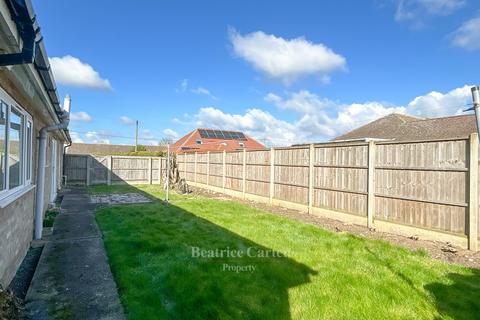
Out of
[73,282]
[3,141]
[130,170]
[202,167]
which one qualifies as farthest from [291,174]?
[130,170]

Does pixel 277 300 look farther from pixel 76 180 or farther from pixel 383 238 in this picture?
pixel 76 180

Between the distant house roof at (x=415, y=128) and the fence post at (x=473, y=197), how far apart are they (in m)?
9.64

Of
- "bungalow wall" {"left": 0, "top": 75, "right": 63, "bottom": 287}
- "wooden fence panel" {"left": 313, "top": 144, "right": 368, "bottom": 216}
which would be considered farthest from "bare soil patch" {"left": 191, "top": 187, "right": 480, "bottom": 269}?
"bungalow wall" {"left": 0, "top": 75, "right": 63, "bottom": 287}

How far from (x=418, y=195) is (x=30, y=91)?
6.96 m

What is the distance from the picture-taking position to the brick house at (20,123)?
6.99ft

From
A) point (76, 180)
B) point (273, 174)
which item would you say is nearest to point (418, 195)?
point (273, 174)

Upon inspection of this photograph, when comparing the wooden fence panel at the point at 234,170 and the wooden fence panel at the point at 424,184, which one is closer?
the wooden fence panel at the point at 424,184

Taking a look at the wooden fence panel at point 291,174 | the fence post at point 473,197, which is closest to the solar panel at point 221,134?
the wooden fence panel at point 291,174

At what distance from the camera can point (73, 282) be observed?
355cm

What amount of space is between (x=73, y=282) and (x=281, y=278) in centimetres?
262

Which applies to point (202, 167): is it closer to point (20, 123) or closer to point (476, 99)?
point (20, 123)

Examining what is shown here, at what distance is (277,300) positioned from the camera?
322cm

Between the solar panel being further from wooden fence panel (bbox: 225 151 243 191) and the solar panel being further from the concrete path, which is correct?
the concrete path

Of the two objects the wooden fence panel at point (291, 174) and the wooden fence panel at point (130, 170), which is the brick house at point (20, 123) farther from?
the wooden fence panel at point (130, 170)
